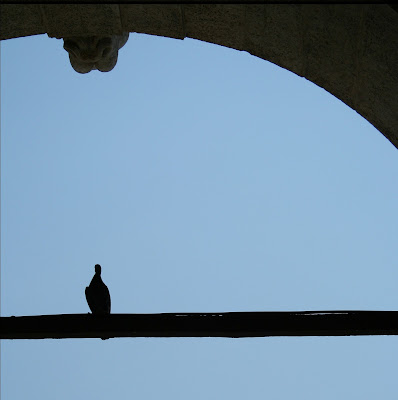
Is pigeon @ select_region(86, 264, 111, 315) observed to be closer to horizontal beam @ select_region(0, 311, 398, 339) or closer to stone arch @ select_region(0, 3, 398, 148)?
horizontal beam @ select_region(0, 311, 398, 339)

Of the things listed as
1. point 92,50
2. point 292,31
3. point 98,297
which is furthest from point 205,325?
point 92,50

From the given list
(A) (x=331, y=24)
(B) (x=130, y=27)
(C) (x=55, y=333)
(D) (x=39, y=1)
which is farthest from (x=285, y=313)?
(D) (x=39, y=1)

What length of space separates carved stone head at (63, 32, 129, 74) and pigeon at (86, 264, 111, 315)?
161cm

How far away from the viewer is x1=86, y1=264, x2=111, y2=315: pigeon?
5690mm

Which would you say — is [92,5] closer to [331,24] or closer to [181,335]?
[331,24]

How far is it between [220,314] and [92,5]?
2.19 meters

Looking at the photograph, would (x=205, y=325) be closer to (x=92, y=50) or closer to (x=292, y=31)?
(x=292, y=31)

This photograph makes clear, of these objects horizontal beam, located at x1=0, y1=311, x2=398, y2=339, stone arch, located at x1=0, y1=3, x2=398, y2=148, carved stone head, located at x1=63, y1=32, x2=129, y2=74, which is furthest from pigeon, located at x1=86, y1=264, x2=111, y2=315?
stone arch, located at x1=0, y1=3, x2=398, y2=148

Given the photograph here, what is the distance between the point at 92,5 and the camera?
5.57 metres

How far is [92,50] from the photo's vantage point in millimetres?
5797

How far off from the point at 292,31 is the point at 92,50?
55.3 inches

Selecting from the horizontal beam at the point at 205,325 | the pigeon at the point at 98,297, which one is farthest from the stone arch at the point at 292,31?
the pigeon at the point at 98,297

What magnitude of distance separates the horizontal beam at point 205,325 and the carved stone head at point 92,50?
177cm

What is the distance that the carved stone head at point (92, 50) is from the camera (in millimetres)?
5793
